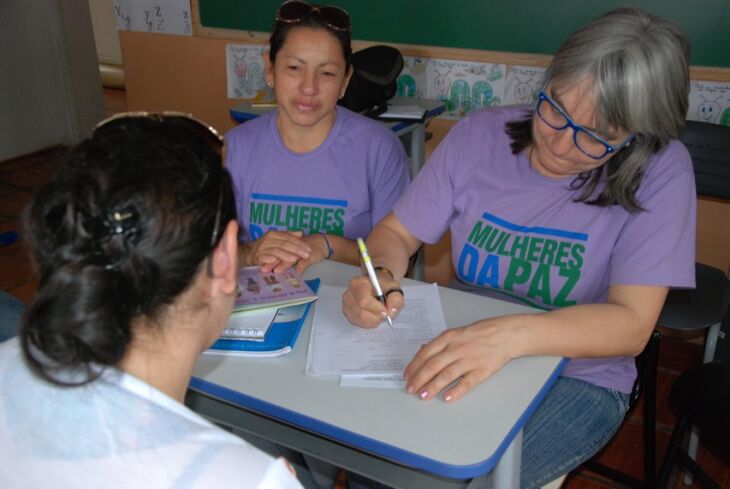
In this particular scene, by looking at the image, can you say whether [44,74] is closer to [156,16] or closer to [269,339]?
[156,16]

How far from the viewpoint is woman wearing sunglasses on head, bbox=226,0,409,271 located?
181 centimetres

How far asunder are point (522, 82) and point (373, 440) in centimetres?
221

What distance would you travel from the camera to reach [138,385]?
0.69 meters

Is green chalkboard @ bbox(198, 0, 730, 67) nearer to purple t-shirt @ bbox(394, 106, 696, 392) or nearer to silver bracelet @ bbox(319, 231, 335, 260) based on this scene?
purple t-shirt @ bbox(394, 106, 696, 392)

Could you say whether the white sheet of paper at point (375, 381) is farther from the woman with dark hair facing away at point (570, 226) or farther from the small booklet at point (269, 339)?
the small booklet at point (269, 339)

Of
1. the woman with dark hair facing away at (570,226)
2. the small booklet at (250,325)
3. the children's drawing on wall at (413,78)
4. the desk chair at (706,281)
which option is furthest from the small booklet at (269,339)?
the children's drawing on wall at (413,78)

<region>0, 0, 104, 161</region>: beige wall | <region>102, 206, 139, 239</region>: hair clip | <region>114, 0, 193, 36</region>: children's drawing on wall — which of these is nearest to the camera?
<region>102, 206, 139, 239</region>: hair clip

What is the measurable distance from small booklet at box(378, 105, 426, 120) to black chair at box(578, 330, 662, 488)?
3.84 feet

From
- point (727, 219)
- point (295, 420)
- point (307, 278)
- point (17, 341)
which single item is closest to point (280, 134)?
point (307, 278)

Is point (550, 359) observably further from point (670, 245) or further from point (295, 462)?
point (295, 462)

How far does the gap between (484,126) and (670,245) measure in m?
0.51

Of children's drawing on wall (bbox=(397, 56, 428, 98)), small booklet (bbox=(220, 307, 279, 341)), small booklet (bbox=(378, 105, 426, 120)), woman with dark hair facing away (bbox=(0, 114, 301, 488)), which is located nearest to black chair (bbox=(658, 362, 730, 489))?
small booklet (bbox=(220, 307, 279, 341))

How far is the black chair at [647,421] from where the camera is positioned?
1.81 m


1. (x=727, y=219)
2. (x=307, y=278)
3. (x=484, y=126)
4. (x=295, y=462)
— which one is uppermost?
(x=484, y=126)
